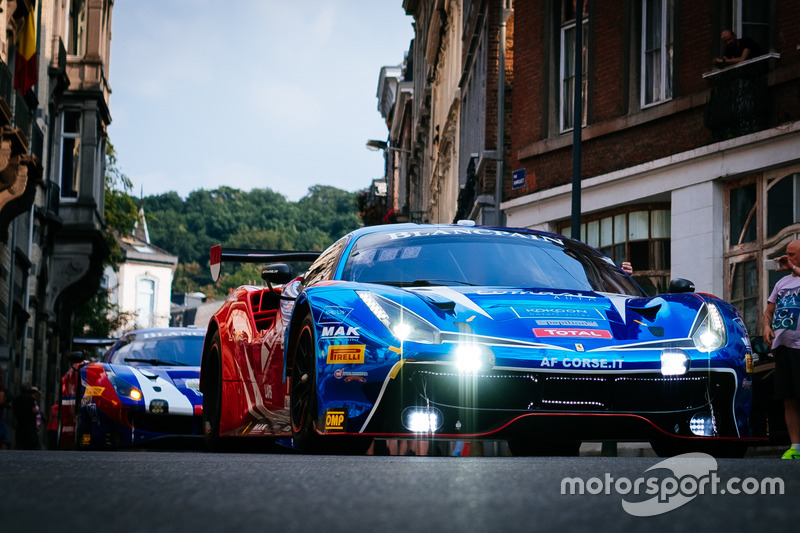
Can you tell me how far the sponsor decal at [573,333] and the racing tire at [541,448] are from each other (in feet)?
4.11

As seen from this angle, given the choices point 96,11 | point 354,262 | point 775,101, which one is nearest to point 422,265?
point 354,262

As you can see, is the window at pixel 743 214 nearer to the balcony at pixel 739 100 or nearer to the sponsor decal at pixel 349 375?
the balcony at pixel 739 100

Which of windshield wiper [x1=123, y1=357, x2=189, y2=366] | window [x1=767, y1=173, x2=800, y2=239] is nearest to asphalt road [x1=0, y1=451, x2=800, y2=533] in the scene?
windshield wiper [x1=123, y1=357, x2=189, y2=366]

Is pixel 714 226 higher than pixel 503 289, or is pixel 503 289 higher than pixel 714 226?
pixel 714 226

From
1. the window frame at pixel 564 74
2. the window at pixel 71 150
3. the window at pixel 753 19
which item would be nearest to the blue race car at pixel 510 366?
the window at pixel 753 19

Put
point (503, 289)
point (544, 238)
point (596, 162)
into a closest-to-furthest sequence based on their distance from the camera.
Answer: point (503, 289) < point (544, 238) < point (596, 162)

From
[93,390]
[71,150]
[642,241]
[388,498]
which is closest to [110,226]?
[71,150]

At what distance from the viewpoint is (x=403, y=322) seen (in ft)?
23.7

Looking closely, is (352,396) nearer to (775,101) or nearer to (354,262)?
(354,262)

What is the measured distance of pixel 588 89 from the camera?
24.4 meters

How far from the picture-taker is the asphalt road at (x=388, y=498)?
3068mm

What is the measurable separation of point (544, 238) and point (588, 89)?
15.6 metres

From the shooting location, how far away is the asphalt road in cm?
307

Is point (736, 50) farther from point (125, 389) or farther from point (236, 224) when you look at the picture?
point (236, 224)
